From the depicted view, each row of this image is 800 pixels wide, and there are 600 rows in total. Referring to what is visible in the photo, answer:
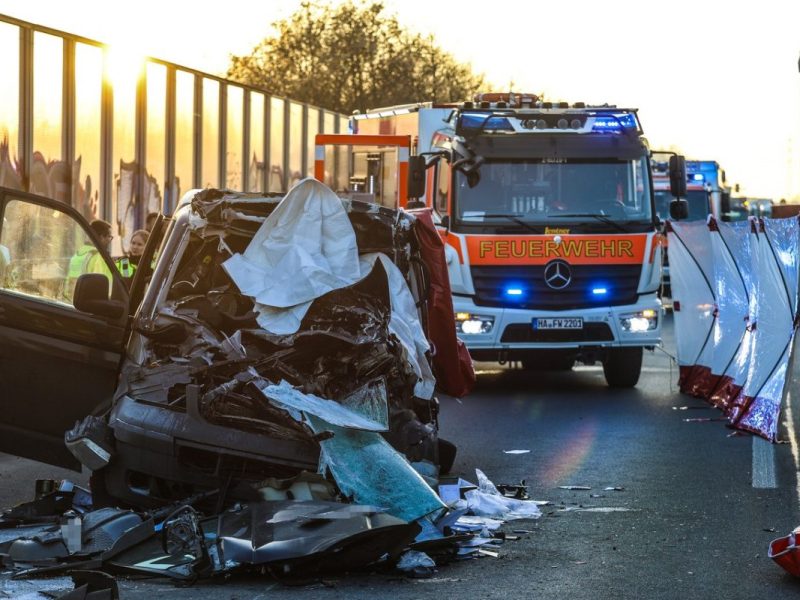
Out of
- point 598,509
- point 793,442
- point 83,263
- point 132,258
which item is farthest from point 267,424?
point 132,258

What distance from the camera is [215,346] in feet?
26.1

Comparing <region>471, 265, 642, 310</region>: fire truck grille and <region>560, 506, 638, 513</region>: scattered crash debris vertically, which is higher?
<region>471, 265, 642, 310</region>: fire truck grille

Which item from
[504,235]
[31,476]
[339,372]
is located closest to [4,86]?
[504,235]

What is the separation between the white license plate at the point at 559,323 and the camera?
53.5 ft

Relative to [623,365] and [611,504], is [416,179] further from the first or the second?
[611,504]

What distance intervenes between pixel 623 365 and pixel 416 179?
3.06m

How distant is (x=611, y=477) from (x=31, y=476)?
3798 mm

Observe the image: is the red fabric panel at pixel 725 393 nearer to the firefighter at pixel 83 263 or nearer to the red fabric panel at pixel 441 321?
the red fabric panel at pixel 441 321

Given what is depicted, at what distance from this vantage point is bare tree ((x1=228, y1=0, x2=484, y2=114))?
59688 millimetres

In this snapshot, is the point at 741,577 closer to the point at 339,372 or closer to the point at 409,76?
the point at 339,372

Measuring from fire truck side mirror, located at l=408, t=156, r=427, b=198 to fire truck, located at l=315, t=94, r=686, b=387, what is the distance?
10 mm

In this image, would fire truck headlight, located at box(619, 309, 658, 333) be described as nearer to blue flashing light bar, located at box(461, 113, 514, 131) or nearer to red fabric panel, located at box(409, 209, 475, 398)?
blue flashing light bar, located at box(461, 113, 514, 131)

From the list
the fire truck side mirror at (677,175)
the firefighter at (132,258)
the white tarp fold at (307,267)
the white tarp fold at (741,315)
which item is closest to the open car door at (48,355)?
the white tarp fold at (307,267)

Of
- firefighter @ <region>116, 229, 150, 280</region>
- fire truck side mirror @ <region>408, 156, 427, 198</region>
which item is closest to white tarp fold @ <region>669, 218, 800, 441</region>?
fire truck side mirror @ <region>408, 156, 427, 198</region>
